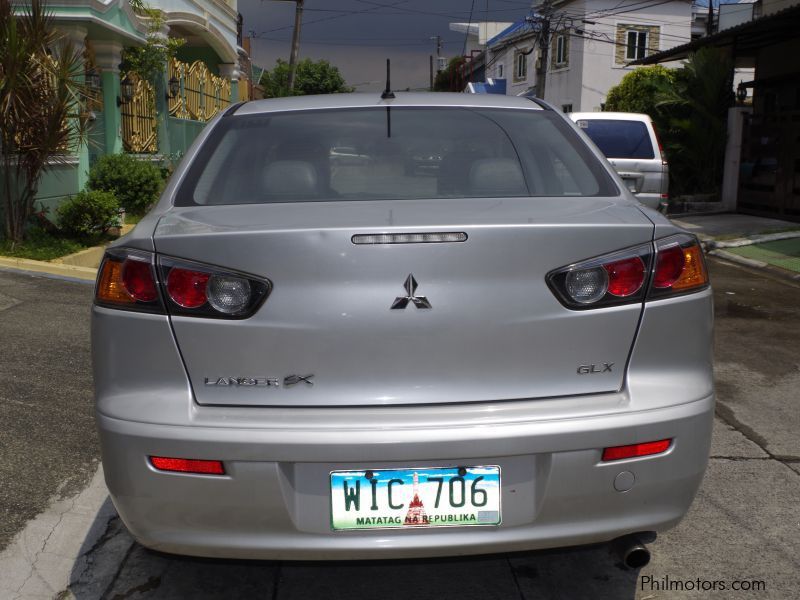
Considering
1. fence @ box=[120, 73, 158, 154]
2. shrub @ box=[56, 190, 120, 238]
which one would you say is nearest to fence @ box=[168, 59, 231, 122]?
fence @ box=[120, 73, 158, 154]

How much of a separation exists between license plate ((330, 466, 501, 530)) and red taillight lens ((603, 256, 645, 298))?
0.60 m

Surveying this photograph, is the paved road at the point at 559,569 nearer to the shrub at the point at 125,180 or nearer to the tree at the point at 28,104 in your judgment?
the tree at the point at 28,104

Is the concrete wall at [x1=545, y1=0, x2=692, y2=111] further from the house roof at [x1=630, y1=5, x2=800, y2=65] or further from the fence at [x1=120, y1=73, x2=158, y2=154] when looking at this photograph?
the fence at [x1=120, y1=73, x2=158, y2=154]

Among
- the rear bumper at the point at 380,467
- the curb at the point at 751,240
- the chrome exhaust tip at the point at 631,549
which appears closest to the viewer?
A: the rear bumper at the point at 380,467

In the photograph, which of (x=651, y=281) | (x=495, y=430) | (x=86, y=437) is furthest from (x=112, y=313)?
(x=86, y=437)

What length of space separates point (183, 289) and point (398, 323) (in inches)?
23.4

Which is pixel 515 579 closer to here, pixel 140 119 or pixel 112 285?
pixel 112 285

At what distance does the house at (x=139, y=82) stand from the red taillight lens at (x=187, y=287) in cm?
907

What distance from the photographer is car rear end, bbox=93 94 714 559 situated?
229 cm

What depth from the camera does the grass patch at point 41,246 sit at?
952cm

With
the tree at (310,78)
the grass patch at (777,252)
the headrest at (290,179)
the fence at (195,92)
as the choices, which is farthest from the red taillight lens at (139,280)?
the tree at (310,78)

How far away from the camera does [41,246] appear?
32.7ft

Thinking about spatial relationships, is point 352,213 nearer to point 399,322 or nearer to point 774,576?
point 399,322

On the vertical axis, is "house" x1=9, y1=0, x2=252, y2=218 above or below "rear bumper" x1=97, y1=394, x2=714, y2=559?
above
